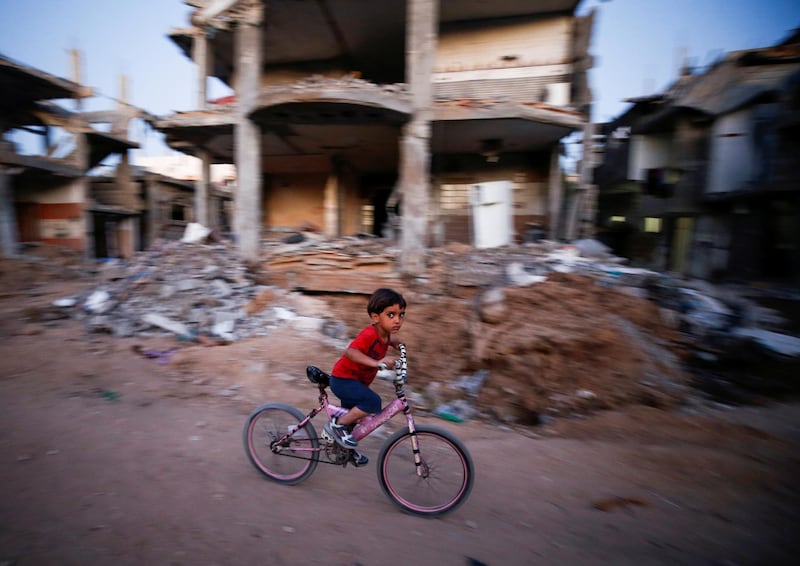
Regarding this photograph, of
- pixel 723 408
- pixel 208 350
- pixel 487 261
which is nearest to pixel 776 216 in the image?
pixel 487 261

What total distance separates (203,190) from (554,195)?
10.6 m

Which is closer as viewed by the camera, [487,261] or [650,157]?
[487,261]

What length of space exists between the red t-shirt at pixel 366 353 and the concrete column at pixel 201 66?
11.2 m

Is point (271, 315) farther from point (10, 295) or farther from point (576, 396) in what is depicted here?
point (10, 295)

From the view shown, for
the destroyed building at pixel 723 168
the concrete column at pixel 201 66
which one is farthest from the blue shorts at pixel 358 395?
the destroyed building at pixel 723 168

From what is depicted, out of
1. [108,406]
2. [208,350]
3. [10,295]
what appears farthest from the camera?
[10,295]

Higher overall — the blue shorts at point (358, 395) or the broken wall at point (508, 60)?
the broken wall at point (508, 60)

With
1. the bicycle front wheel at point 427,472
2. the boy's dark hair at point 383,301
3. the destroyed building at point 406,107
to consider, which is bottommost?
the bicycle front wheel at point 427,472

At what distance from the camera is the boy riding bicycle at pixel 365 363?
263 centimetres

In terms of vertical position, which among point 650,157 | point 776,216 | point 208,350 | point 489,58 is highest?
point 489,58

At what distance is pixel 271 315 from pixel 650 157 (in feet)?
49.9

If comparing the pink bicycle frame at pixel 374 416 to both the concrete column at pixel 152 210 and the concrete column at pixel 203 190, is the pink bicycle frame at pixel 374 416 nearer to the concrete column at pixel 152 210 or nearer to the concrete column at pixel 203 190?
the concrete column at pixel 203 190

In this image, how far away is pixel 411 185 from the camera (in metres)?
8.79

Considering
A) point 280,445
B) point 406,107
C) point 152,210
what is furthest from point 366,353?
point 152,210
